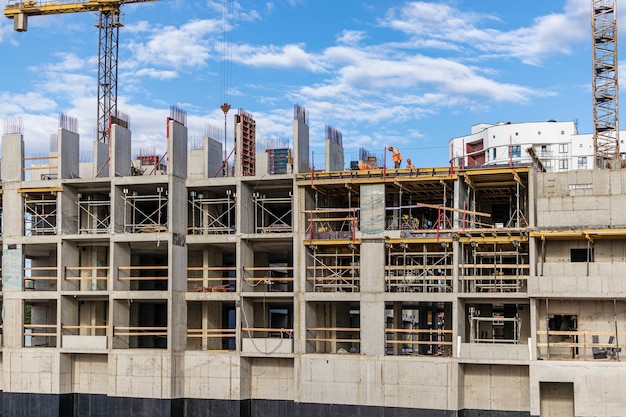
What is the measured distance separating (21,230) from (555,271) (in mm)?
28327

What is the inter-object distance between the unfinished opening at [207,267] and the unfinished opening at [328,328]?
4.76 meters

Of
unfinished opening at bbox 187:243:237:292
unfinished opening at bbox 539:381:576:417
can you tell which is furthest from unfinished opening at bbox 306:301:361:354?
unfinished opening at bbox 539:381:576:417

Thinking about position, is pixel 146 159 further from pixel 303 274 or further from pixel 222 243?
pixel 303 274

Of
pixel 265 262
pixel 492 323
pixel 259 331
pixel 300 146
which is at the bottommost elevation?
pixel 259 331

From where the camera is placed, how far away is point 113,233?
152ft

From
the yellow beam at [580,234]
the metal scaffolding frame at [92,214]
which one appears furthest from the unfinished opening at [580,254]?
the metal scaffolding frame at [92,214]

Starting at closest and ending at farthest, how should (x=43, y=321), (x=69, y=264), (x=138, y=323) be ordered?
(x=69, y=264)
(x=43, y=321)
(x=138, y=323)

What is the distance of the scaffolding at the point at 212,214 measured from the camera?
1854 inches

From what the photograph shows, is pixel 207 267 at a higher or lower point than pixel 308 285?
higher

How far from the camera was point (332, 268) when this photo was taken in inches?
1747

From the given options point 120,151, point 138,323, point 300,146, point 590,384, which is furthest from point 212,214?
point 590,384

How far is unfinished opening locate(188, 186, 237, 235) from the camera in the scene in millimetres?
47184

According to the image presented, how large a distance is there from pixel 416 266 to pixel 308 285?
573 centimetres

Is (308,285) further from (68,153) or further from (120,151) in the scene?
(68,153)
